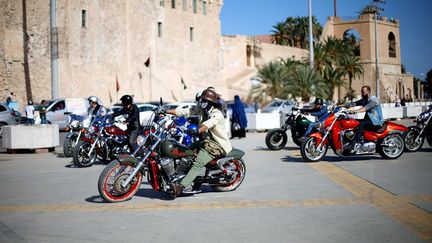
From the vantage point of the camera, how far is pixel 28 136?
54.8ft

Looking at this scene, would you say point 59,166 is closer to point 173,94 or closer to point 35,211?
point 35,211

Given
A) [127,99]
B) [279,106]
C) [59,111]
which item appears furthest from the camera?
[279,106]

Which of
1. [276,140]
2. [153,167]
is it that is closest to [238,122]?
[276,140]

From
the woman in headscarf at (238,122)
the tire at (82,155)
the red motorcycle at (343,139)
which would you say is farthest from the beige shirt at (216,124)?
the woman in headscarf at (238,122)

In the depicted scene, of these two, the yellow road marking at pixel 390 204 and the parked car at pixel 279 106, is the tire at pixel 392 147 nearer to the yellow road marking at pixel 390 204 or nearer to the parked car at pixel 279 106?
the yellow road marking at pixel 390 204

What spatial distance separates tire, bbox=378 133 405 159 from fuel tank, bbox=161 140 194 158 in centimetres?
592

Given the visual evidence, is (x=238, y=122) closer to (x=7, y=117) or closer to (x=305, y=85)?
(x=7, y=117)

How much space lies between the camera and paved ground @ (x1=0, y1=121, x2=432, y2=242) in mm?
5805

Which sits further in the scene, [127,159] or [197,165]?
[197,165]

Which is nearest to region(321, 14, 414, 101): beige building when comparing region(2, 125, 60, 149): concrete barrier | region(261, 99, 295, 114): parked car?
region(261, 99, 295, 114): parked car

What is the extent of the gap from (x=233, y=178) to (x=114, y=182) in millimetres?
1922

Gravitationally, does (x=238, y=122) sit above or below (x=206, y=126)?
above

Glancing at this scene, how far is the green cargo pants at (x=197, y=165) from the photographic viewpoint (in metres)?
7.86

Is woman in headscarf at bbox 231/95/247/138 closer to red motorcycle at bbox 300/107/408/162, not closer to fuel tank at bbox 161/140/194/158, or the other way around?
red motorcycle at bbox 300/107/408/162
